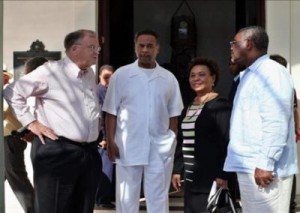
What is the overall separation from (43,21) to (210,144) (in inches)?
136

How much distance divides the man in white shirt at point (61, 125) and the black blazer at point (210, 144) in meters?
0.76

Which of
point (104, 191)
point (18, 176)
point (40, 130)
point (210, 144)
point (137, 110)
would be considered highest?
point (137, 110)

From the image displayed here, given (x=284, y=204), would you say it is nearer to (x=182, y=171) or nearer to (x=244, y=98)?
(x=244, y=98)

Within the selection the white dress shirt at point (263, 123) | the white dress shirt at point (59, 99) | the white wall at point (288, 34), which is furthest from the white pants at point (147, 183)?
the white wall at point (288, 34)

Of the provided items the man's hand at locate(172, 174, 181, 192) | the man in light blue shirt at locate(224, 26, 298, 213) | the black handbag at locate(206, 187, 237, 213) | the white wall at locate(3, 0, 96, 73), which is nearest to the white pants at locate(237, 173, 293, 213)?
the man in light blue shirt at locate(224, 26, 298, 213)

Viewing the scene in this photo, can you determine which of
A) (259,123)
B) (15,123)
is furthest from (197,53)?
(259,123)

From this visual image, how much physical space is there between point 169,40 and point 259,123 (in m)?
6.19

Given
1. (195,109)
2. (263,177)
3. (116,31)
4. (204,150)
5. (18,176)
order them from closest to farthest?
1. (263,177)
2. (204,150)
3. (195,109)
4. (18,176)
5. (116,31)

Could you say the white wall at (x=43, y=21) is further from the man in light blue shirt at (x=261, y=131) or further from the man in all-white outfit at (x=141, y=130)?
the man in light blue shirt at (x=261, y=131)

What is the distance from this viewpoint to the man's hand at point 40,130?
3.93m

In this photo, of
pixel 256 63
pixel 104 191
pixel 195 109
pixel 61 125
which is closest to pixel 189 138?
pixel 195 109

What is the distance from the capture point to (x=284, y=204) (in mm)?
3492

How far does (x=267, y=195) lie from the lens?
3453mm

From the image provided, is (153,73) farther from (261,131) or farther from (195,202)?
(261,131)
